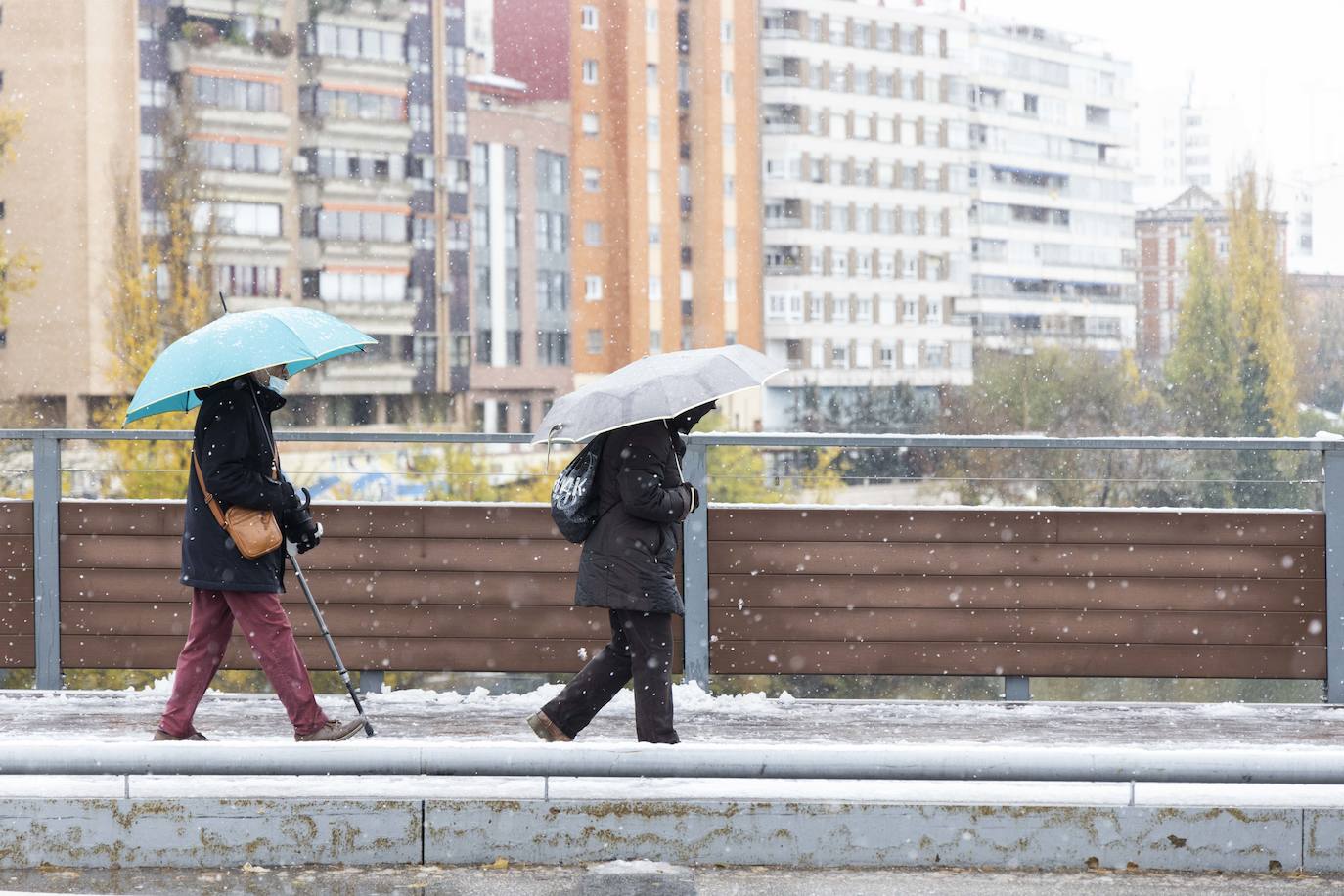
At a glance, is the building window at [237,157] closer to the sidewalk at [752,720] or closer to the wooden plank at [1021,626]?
the sidewalk at [752,720]

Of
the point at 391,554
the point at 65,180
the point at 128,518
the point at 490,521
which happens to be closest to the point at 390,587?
the point at 391,554

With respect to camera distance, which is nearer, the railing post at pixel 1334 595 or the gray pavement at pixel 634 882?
the gray pavement at pixel 634 882

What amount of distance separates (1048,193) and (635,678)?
129m

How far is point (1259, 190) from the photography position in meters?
94.0

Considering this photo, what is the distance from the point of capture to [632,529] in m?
6.58

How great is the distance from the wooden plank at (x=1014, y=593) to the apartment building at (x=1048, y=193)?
113262 millimetres

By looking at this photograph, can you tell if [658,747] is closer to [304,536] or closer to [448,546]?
[304,536]

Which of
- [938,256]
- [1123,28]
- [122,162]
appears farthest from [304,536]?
[1123,28]

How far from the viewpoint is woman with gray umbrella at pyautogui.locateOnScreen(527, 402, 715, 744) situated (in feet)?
21.3

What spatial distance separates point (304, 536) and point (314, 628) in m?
1.93

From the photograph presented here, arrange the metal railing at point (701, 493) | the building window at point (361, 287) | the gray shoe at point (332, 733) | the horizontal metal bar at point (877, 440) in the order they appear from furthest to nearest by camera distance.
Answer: the building window at point (361, 287) → the metal railing at point (701, 493) → the horizontal metal bar at point (877, 440) → the gray shoe at point (332, 733)

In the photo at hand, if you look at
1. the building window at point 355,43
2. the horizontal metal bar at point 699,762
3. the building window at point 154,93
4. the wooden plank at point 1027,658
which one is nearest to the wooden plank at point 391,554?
the wooden plank at point 1027,658

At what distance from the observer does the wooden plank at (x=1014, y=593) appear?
8641mm

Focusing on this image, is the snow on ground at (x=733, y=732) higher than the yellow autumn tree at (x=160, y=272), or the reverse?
the yellow autumn tree at (x=160, y=272)
